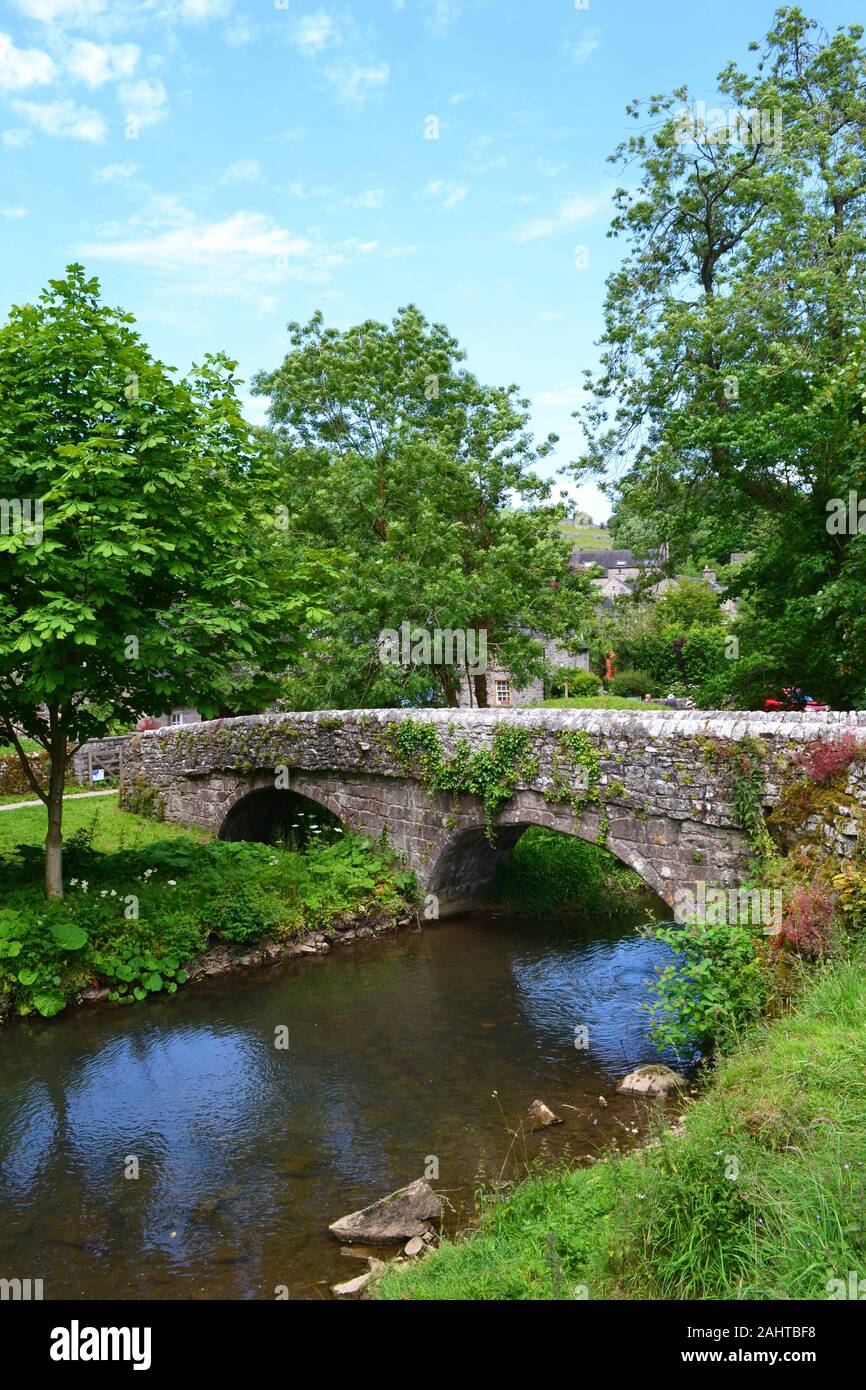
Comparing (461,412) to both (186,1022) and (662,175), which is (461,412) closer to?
(662,175)

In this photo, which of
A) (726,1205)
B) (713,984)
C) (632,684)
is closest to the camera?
(726,1205)

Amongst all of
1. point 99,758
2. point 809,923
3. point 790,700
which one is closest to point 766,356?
point 790,700

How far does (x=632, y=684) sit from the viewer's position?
136 ft

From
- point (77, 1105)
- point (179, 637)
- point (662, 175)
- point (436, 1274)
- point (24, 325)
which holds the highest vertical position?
point (662, 175)

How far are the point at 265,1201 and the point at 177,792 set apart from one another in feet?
45.1

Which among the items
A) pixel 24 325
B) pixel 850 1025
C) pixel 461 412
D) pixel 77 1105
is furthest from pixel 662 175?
pixel 77 1105

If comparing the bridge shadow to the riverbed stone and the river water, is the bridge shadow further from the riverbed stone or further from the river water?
the riverbed stone

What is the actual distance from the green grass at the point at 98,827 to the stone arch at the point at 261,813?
716 mm

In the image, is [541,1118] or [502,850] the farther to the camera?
[502,850]

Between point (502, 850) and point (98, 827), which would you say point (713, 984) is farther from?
point (98, 827)

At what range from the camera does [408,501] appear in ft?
67.4

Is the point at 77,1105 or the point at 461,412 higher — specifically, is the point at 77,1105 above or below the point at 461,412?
below

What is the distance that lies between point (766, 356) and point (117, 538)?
42.2 feet

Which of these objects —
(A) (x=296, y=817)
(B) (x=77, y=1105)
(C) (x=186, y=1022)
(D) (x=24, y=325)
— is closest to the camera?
(B) (x=77, y=1105)
